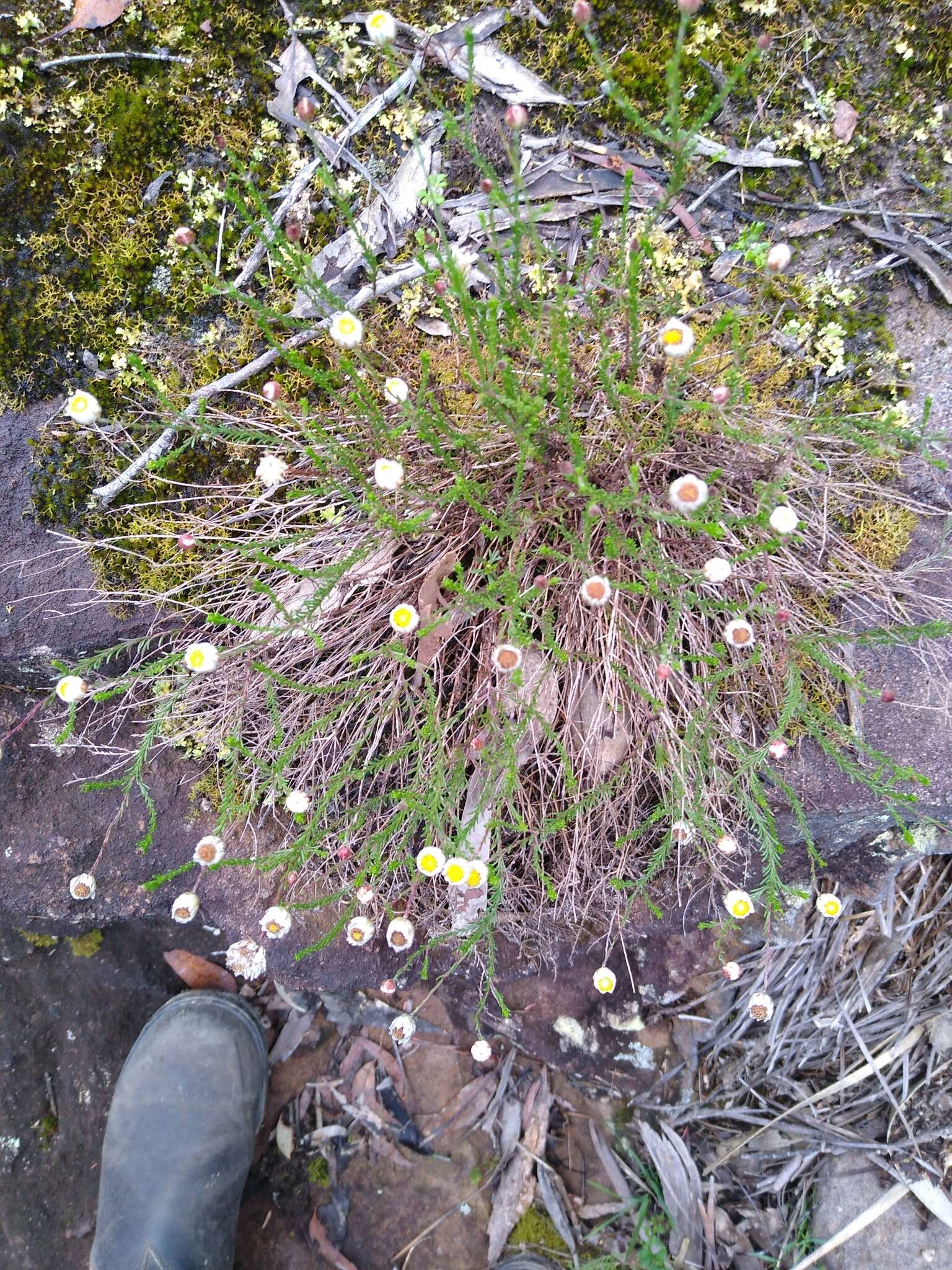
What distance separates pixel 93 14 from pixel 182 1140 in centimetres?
353

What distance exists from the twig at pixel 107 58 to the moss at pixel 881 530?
2113 mm

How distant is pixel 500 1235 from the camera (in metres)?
2.66

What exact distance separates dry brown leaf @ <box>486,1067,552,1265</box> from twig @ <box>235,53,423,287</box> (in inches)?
107

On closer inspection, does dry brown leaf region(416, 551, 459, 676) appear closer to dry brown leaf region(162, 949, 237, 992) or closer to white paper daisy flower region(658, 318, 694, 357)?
white paper daisy flower region(658, 318, 694, 357)

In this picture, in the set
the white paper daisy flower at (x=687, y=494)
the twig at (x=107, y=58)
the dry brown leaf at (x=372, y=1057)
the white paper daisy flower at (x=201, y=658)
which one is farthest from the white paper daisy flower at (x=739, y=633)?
the dry brown leaf at (x=372, y=1057)

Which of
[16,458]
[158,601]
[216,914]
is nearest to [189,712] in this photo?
[158,601]

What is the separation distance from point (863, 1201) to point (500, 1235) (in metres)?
1.21

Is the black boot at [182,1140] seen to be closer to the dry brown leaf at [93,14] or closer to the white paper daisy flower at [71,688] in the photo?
the white paper daisy flower at [71,688]

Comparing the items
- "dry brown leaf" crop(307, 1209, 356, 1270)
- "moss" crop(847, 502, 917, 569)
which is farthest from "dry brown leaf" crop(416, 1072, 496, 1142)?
"moss" crop(847, 502, 917, 569)

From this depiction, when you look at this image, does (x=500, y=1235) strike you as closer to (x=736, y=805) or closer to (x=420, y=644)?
(x=736, y=805)

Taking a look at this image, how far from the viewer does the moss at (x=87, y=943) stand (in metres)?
2.68

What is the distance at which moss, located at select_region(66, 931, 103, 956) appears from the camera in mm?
2682

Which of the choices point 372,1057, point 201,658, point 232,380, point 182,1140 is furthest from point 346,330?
point 182,1140

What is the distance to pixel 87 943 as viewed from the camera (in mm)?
2688
